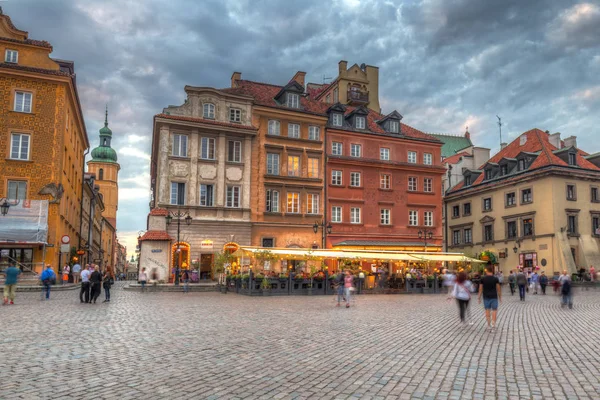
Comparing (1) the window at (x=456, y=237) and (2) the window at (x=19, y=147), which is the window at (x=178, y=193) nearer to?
(2) the window at (x=19, y=147)

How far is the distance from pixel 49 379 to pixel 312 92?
2319 inches

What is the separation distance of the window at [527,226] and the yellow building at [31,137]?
39.6 m

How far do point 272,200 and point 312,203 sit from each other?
354 centimetres

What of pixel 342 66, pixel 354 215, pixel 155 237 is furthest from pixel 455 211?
pixel 155 237

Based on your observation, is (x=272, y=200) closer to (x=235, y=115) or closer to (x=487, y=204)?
(x=235, y=115)

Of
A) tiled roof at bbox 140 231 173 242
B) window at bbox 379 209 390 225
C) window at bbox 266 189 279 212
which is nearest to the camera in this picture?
tiled roof at bbox 140 231 173 242

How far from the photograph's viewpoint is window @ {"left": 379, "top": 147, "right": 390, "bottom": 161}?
4862cm

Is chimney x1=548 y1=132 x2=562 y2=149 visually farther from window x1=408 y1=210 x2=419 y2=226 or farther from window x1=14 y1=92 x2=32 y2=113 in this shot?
window x1=14 y1=92 x2=32 y2=113

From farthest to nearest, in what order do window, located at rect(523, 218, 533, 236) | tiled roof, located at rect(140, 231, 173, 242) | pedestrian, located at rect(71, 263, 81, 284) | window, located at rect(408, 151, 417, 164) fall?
1. window, located at rect(408, 151, 417, 164)
2. window, located at rect(523, 218, 533, 236)
3. pedestrian, located at rect(71, 263, 81, 284)
4. tiled roof, located at rect(140, 231, 173, 242)

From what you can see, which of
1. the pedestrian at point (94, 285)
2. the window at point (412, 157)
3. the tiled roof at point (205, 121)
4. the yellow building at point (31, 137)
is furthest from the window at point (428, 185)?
the pedestrian at point (94, 285)

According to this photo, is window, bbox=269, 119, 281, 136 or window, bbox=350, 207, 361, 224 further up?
window, bbox=269, 119, 281, 136

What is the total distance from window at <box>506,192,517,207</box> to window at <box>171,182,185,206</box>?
31.4 meters

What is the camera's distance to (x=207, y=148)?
42031mm

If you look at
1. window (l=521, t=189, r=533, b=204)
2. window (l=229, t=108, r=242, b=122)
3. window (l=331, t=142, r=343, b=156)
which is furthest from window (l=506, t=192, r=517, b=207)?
window (l=229, t=108, r=242, b=122)
